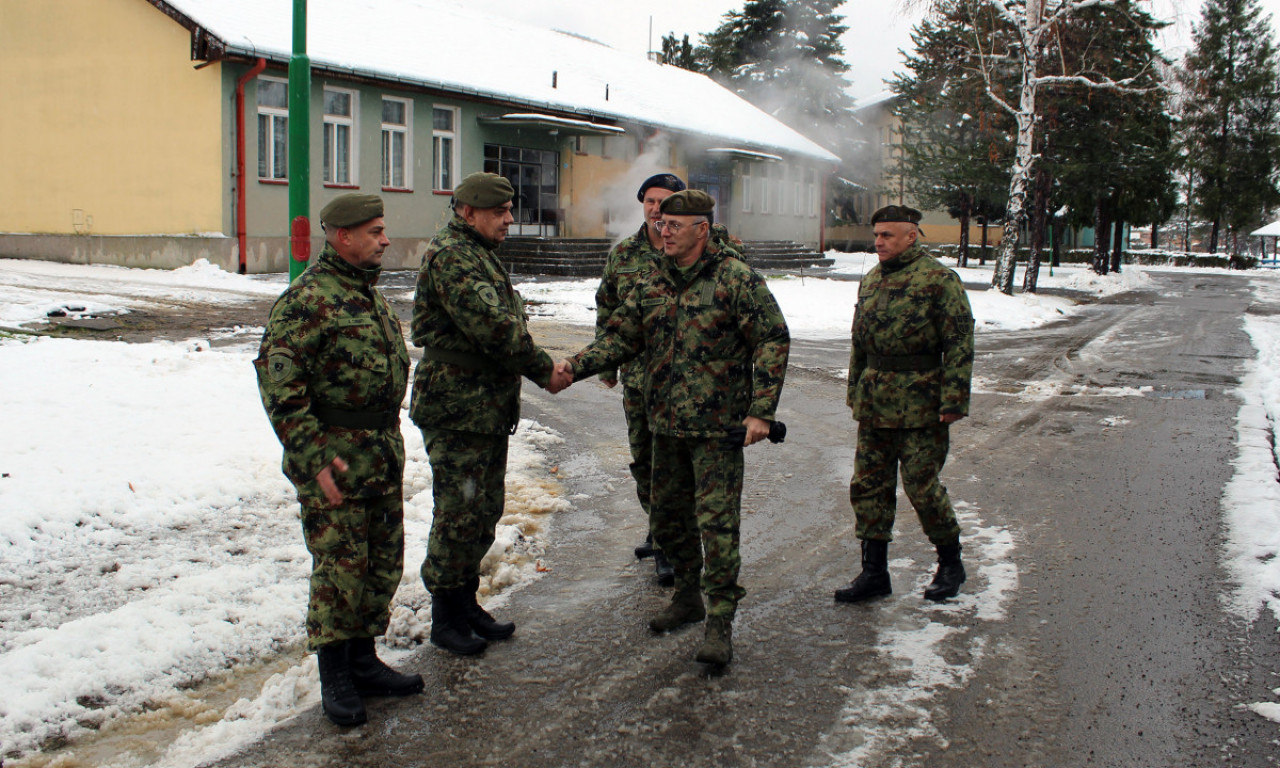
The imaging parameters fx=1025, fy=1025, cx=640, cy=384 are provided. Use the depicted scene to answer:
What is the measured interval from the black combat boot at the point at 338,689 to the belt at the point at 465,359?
3.95 ft

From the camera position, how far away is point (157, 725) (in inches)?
142

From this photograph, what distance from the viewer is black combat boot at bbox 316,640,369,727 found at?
11.9 feet

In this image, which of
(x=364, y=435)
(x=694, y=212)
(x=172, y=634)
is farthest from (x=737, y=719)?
(x=172, y=634)

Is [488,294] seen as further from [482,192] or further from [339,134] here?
[339,134]

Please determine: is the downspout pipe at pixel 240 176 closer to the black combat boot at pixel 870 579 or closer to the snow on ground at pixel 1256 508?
the snow on ground at pixel 1256 508

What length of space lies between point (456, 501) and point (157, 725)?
135 centimetres

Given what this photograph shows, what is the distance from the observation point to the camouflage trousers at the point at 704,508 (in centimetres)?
427

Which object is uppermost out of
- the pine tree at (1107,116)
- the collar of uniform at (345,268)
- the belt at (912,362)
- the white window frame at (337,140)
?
the pine tree at (1107,116)

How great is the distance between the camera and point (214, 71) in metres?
21.1

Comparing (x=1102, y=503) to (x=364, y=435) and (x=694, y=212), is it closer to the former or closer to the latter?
(x=694, y=212)

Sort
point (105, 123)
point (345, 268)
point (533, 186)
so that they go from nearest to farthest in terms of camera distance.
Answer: point (345, 268) < point (105, 123) < point (533, 186)

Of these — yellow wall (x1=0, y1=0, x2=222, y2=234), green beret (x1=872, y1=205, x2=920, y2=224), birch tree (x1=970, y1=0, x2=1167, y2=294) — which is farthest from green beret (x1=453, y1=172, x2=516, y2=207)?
birch tree (x1=970, y1=0, x2=1167, y2=294)

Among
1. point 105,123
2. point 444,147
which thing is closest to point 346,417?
point 105,123

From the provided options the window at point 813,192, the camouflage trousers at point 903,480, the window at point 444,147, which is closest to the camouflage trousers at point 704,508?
the camouflage trousers at point 903,480
